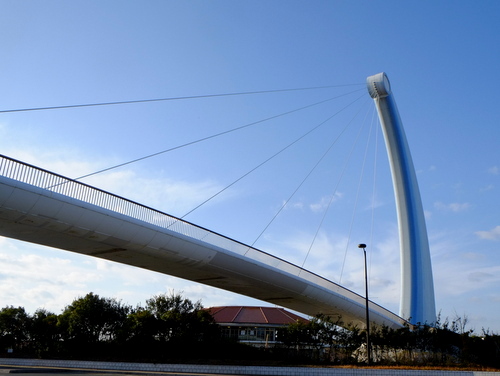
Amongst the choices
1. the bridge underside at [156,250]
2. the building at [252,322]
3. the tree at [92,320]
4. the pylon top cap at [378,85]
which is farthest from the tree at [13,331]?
the pylon top cap at [378,85]

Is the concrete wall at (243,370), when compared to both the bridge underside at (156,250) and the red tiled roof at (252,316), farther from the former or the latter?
the red tiled roof at (252,316)

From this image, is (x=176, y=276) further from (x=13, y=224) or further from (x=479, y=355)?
(x=479, y=355)

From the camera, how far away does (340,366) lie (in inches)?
1040

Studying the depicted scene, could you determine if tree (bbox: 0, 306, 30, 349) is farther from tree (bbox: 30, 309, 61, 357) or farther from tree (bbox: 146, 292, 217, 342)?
tree (bbox: 146, 292, 217, 342)

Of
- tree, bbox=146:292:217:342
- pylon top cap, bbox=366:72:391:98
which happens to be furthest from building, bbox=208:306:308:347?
pylon top cap, bbox=366:72:391:98

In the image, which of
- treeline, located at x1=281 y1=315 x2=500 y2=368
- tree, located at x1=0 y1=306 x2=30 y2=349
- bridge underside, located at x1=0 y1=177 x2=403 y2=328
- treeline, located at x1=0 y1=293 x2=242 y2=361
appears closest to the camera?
bridge underside, located at x1=0 y1=177 x2=403 y2=328

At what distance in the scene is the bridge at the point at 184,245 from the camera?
22.0 m

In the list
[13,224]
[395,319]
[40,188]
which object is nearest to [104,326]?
[13,224]

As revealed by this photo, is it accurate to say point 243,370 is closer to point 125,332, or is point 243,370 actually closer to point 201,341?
point 201,341

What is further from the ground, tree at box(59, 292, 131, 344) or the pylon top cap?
the pylon top cap

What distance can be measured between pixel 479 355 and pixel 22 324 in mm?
31808

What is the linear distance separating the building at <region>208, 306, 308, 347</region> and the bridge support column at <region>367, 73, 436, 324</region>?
12.8 meters

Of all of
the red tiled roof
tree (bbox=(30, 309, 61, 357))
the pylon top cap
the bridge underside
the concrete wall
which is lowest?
the concrete wall

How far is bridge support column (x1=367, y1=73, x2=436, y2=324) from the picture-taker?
38.2 meters
